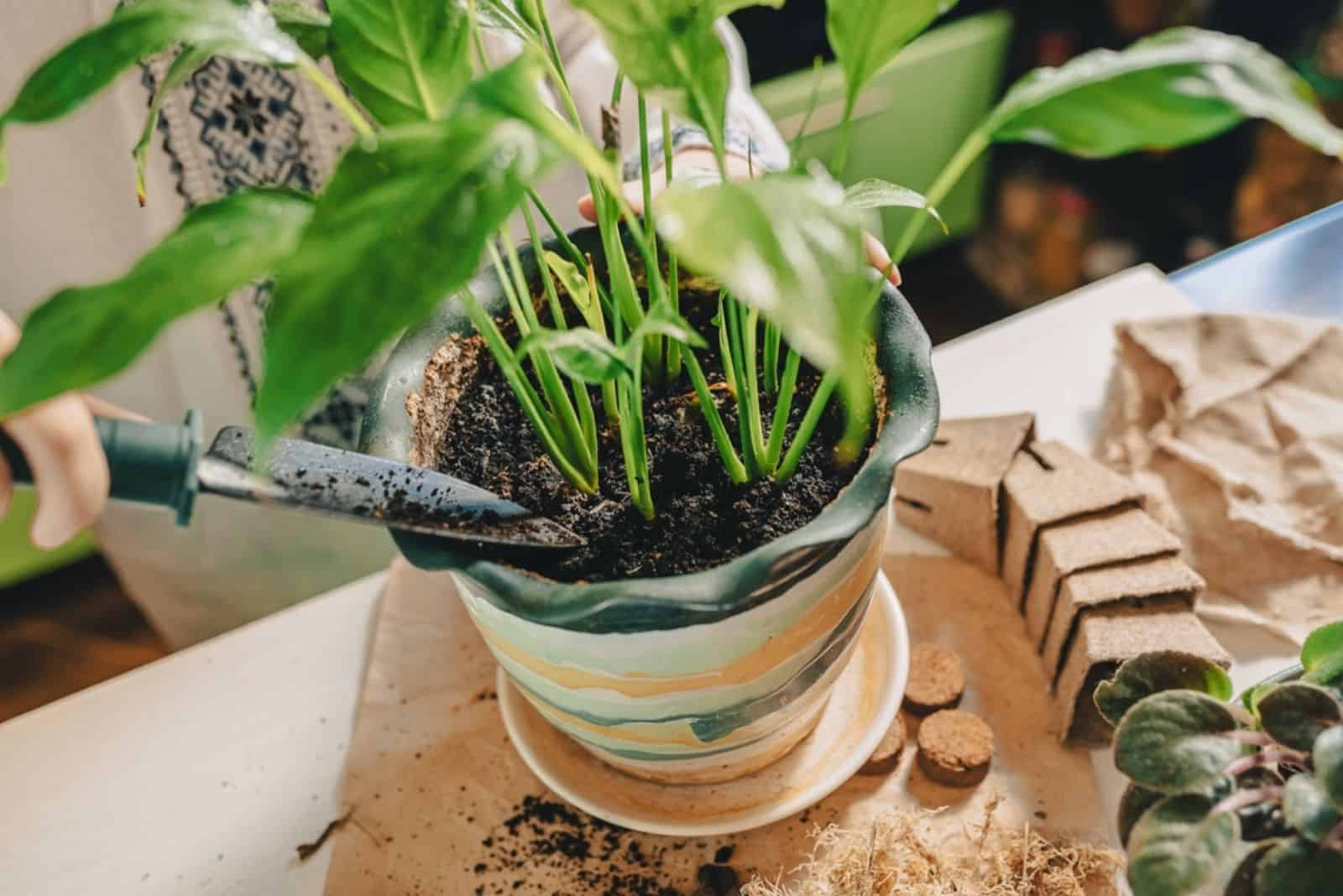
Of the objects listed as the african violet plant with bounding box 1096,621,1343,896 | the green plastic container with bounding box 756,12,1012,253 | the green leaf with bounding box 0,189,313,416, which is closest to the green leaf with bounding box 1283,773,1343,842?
the african violet plant with bounding box 1096,621,1343,896

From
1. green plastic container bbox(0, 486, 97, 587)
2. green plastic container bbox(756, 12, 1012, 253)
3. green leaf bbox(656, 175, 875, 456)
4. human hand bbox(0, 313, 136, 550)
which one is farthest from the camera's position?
green plastic container bbox(756, 12, 1012, 253)

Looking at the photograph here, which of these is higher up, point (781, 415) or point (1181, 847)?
point (781, 415)

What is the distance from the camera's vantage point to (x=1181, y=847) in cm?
41

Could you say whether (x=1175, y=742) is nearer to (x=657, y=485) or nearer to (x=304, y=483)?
(x=657, y=485)

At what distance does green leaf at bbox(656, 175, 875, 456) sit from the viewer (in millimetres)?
266

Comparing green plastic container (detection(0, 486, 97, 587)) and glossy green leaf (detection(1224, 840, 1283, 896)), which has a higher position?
glossy green leaf (detection(1224, 840, 1283, 896))

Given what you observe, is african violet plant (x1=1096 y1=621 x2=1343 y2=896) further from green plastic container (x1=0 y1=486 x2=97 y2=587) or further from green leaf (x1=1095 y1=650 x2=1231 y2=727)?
green plastic container (x1=0 y1=486 x2=97 y2=587)

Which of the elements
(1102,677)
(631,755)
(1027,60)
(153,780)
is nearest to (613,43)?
(631,755)

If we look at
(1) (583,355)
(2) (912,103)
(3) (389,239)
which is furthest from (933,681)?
(2) (912,103)

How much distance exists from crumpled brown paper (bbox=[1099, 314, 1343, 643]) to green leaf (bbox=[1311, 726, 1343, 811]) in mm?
299

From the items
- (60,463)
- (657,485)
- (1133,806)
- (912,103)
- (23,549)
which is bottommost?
(23,549)

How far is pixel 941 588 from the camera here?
28.8 inches

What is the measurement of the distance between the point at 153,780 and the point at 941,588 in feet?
1.79

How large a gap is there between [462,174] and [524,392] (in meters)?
0.20
